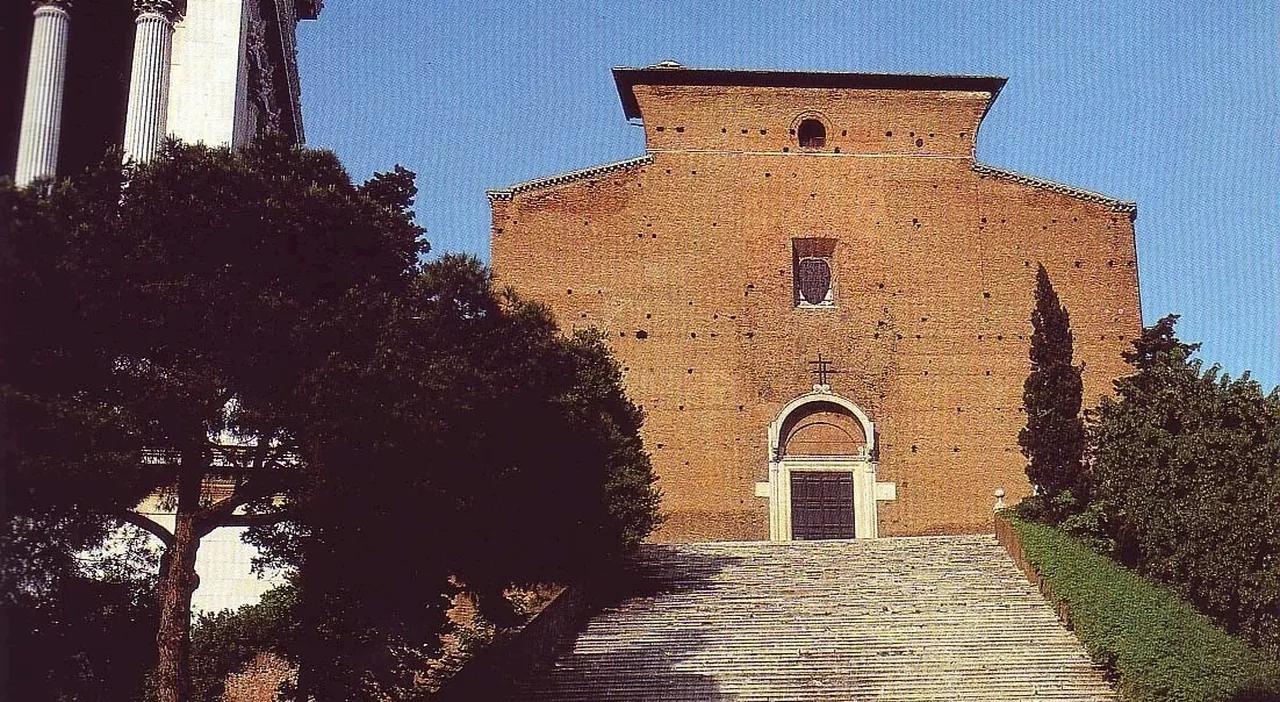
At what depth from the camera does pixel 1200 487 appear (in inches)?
683

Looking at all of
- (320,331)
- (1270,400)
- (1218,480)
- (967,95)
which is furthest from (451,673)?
(967,95)

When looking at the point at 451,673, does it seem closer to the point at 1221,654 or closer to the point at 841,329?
the point at 1221,654

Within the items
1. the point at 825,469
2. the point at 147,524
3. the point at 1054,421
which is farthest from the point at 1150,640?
the point at 825,469

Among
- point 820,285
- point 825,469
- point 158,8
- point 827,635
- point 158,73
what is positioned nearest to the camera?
point 827,635

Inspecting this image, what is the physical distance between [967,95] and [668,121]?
6059 millimetres

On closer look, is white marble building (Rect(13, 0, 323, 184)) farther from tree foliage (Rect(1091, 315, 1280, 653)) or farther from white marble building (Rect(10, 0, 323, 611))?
tree foliage (Rect(1091, 315, 1280, 653))

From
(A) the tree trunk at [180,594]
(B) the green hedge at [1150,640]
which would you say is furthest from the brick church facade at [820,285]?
(A) the tree trunk at [180,594]

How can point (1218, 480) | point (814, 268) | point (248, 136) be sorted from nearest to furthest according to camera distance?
point (1218, 480) < point (248, 136) < point (814, 268)

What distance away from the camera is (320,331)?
1165 cm

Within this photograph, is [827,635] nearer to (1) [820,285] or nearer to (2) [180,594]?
(2) [180,594]

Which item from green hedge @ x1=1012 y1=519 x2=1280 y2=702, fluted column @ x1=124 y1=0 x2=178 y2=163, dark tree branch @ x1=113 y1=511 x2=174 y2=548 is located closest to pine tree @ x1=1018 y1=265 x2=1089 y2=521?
green hedge @ x1=1012 y1=519 x2=1280 y2=702

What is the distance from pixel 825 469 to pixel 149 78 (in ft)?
44.3

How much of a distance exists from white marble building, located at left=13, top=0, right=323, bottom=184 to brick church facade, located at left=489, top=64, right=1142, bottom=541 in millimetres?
7358

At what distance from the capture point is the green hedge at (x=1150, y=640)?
13.9m
